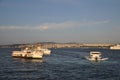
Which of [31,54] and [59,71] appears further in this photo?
[31,54]

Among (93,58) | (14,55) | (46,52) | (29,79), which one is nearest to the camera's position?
(29,79)

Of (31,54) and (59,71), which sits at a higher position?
(31,54)

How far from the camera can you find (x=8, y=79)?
2133 inches

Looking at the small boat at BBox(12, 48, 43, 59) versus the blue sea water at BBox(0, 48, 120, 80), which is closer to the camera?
the blue sea water at BBox(0, 48, 120, 80)

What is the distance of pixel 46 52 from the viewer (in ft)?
598

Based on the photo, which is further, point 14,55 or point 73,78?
point 14,55

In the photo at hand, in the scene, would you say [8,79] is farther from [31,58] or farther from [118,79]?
[31,58]

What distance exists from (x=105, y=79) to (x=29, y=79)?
14607 mm

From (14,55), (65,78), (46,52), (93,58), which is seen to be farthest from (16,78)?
(46,52)

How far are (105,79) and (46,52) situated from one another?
422 ft

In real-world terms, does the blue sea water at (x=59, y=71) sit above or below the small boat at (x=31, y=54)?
below

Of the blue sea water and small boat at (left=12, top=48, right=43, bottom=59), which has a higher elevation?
small boat at (left=12, top=48, right=43, bottom=59)

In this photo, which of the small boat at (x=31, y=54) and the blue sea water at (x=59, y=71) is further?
the small boat at (x=31, y=54)

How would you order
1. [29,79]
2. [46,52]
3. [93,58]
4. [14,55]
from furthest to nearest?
[46,52], [14,55], [93,58], [29,79]
